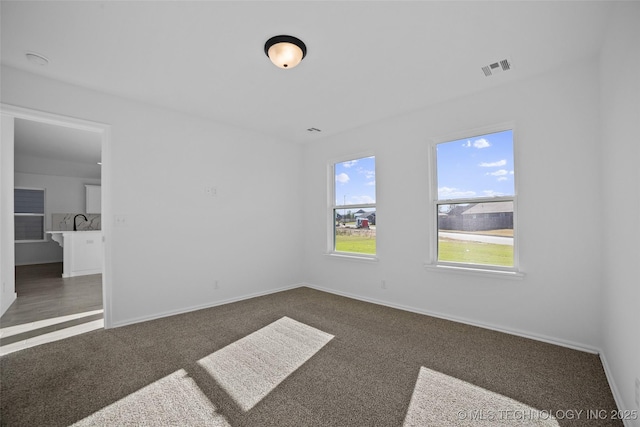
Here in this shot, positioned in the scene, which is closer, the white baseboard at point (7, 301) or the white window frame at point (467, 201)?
the white window frame at point (467, 201)

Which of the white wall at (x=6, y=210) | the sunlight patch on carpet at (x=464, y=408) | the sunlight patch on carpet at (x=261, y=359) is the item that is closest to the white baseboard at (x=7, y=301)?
the white wall at (x=6, y=210)

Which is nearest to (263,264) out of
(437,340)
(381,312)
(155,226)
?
(155,226)

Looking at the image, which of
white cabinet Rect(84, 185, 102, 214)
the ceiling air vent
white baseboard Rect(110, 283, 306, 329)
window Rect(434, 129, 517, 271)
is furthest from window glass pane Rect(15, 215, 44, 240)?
the ceiling air vent

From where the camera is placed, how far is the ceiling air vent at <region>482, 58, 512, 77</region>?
263 centimetres

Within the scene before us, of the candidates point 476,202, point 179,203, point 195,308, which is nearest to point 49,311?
point 195,308

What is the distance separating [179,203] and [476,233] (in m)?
3.84

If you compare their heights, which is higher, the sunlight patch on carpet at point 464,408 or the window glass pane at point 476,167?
the window glass pane at point 476,167

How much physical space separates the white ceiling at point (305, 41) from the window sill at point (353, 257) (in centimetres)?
224

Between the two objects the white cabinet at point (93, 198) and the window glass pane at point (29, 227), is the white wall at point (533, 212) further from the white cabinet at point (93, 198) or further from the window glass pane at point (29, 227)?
the window glass pane at point (29, 227)

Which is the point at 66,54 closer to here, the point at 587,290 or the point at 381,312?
the point at 381,312

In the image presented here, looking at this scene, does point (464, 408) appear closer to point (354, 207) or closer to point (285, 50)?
point (285, 50)

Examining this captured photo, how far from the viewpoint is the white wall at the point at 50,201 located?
7.21m

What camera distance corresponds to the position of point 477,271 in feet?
10.4

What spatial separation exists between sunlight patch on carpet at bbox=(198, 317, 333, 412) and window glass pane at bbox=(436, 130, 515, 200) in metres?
2.36
